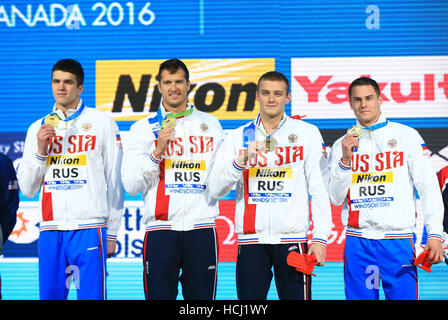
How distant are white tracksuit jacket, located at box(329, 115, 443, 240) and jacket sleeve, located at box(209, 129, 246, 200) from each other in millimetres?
730

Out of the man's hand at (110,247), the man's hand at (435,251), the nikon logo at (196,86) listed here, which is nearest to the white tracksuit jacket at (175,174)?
the man's hand at (110,247)

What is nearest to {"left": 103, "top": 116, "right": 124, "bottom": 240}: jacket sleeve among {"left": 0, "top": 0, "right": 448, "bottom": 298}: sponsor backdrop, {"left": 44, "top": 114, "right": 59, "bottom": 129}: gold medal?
{"left": 44, "top": 114, "right": 59, "bottom": 129}: gold medal

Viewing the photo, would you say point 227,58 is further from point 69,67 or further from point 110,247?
point 110,247

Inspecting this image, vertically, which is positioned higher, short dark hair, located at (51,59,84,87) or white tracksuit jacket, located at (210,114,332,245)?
short dark hair, located at (51,59,84,87)

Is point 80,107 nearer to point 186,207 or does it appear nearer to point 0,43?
point 186,207

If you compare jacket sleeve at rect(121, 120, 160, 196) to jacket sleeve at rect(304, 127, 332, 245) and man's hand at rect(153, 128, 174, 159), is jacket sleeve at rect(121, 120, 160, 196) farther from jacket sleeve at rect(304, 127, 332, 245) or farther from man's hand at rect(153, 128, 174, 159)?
jacket sleeve at rect(304, 127, 332, 245)

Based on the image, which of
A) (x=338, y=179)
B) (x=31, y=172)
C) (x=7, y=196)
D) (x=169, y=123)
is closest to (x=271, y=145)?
(x=338, y=179)

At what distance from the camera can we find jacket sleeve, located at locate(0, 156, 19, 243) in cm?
372

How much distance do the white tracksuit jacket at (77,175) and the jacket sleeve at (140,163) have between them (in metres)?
0.23

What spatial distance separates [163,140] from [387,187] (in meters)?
1.53

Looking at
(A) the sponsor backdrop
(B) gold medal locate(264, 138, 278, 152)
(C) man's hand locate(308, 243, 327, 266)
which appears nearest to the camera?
(C) man's hand locate(308, 243, 327, 266)

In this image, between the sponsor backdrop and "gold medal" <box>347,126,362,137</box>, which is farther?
the sponsor backdrop

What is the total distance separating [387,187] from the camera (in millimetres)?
4039
